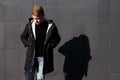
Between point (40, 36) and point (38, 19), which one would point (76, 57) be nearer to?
point (40, 36)

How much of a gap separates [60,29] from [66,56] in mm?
521

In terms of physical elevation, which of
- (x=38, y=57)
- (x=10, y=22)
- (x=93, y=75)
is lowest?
(x=93, y=75)

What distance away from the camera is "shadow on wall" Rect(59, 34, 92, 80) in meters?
8.02

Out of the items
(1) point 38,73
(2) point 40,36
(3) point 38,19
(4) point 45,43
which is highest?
(3) point 38,19

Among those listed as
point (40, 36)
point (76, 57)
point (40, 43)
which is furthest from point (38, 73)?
point (76, 57)

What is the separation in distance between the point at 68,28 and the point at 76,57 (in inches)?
22.4

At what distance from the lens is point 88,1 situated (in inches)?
312

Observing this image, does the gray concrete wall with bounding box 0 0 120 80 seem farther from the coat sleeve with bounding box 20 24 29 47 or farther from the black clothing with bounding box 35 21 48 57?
the black clothing with bounding box 35 21 48 57

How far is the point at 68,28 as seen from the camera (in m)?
7.96

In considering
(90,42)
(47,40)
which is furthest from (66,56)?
(47,40)

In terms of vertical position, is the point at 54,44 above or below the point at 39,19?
below

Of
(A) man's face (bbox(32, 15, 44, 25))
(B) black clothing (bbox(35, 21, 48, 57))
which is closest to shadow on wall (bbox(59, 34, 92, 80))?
(B) black clothing (bbox(35, 21, 48, 57))

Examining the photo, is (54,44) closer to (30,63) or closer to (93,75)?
(30,63)

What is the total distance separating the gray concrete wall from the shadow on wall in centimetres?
8
